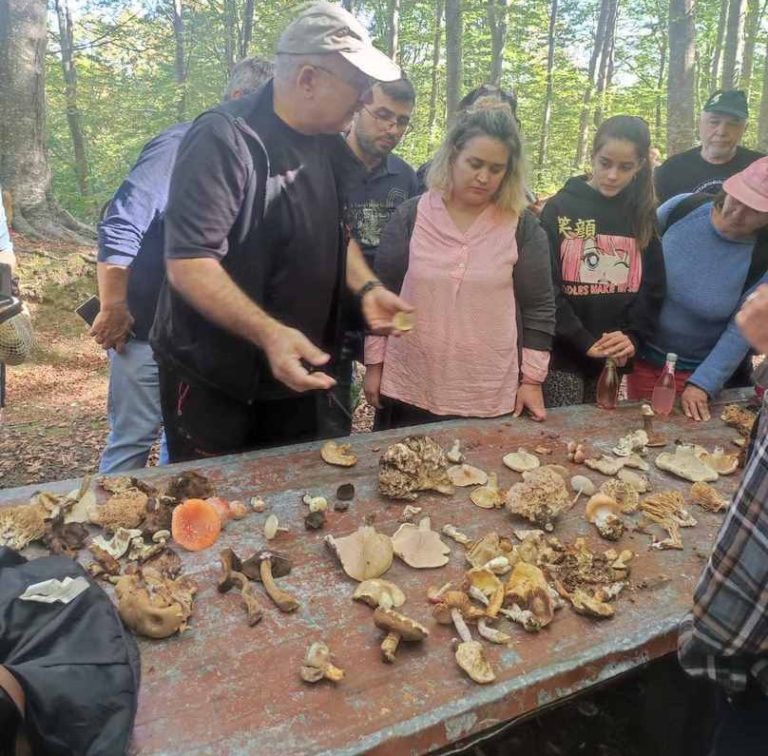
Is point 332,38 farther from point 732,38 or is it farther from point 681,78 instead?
point 732,38

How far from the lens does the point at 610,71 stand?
21.2 meters

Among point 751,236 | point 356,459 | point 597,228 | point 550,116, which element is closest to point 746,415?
point 751,236

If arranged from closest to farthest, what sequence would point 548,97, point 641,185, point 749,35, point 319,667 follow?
point 319,667 < point 641,185 < point 749,35 < point 548,97

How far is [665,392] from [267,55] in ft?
56.7

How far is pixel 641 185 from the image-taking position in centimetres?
321

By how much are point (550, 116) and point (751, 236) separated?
60.8ft

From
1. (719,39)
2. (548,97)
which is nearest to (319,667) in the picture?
(548,97)

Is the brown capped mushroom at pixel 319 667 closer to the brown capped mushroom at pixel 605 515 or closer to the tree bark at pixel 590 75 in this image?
the brown capped mushroom at pixel 605 515

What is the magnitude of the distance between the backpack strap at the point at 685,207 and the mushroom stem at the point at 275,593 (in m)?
2.98

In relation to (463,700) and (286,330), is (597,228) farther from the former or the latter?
(463,700)

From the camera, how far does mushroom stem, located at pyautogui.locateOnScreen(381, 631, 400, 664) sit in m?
1.47

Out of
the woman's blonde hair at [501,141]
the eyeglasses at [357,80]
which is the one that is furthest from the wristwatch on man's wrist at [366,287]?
the eyeglasses at [357,80]

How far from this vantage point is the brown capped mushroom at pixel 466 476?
2.37 m

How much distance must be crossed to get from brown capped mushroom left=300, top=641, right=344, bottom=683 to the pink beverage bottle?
2.49m
